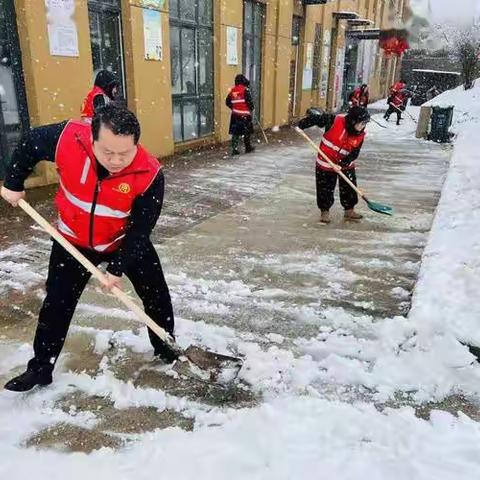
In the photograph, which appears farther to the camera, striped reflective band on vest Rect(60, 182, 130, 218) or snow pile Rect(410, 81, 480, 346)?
snow pile Rect(410, 81, 480, 346)

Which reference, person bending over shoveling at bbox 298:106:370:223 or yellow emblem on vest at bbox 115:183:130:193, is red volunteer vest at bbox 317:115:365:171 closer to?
person bending over shoveling at bbox 298:106:370:223

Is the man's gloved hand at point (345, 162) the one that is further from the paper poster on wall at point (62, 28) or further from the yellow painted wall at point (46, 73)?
the paper poster on wall at point (62, 28)

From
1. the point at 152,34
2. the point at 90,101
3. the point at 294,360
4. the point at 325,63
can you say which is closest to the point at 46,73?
the point at 90,101

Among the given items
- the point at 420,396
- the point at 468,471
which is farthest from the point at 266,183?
the point at 468,471

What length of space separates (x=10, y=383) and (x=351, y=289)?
2.46 metres

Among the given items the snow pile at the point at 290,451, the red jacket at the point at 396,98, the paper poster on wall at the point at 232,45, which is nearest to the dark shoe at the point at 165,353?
the snow pile at the point at 290,451

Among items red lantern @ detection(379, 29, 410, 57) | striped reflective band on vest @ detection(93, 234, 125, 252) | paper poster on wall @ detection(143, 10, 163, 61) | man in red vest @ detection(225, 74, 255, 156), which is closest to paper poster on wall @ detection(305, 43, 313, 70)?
man in red vest @ detection(225, 74, 255, 156)

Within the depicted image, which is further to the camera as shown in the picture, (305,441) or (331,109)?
(331,109)

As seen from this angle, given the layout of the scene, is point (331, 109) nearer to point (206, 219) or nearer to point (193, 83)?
point (193, 83)

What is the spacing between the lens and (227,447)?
83.7 inches

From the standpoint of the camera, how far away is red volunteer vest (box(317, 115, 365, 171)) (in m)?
5.09

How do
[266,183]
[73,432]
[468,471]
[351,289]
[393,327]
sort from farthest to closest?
1. [266,183]
2. [351,289]
3. [393,327]
4. [73,432]
5. [468,471]

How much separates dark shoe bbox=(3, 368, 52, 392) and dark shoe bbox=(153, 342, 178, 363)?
60cm

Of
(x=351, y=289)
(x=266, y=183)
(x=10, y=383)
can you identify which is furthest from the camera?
(x=266, y=183)
